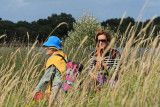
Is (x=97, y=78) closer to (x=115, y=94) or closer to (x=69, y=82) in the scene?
(x=69, y=82)

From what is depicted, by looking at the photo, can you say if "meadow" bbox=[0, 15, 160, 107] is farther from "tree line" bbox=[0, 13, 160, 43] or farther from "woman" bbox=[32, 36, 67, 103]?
"tree line" bbox=[0, 13, 160, 43]

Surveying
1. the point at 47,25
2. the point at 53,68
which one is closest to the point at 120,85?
the point at 53,68

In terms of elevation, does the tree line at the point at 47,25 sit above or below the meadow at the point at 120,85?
above

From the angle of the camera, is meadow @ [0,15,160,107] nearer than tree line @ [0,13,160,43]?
Yes

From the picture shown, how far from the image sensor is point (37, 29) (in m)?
44.7

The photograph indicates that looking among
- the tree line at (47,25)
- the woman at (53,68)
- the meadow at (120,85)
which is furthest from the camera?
the tree line at (47,25)

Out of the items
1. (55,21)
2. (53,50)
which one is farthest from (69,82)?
(55,21)

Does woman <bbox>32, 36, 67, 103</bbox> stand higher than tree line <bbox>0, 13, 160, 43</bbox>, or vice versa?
tree line <bbox>0, 13, 160, 43</bbox>

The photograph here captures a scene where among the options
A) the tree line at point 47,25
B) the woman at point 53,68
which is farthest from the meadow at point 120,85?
the tree line at point 47,25

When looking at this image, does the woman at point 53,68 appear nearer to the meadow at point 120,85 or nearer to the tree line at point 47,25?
the meadow at point 120,85

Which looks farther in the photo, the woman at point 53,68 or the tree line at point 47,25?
the tree line at point 47,25

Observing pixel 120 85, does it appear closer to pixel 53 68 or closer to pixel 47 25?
pixel 53 68

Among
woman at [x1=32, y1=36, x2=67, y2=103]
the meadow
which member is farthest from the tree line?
the meadow

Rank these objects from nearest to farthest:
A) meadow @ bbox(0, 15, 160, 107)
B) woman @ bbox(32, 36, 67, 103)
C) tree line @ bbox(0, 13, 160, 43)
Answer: meadow @ bbox(0, 15, 160, 107) < woman @ bbox(32, 36, 67, 103) < tree line @ bbox(0, 13, 160, 43)
